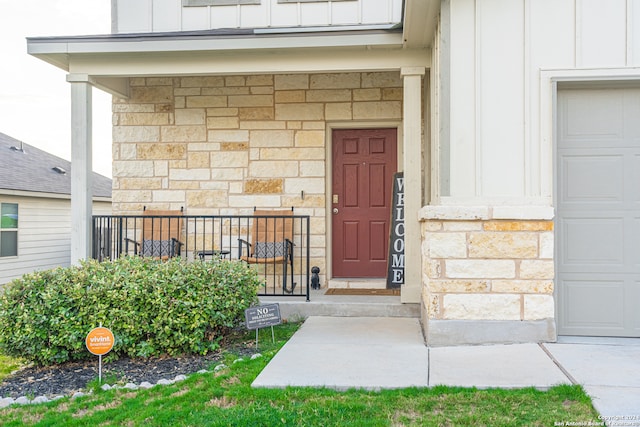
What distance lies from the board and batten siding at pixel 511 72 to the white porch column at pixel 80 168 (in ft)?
12.4

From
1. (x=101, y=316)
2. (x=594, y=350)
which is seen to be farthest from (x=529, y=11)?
(x=101, y=316)

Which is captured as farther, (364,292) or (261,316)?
(364,292)

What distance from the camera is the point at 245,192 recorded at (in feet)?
21.4

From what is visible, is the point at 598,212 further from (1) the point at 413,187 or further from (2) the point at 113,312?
(2) the point at 113,312

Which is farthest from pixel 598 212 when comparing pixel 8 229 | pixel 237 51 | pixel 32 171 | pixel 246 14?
pixel 32 171

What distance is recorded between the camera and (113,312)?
4.05m

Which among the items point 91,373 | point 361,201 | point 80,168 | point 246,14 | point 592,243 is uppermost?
point 246,14

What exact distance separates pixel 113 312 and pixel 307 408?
2040 millimetres

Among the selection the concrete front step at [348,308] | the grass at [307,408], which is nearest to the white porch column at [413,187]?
the concrete front step at [348,308]

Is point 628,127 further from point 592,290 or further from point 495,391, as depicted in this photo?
point 495,391

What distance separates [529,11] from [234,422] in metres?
3.60

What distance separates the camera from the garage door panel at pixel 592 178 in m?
4.04

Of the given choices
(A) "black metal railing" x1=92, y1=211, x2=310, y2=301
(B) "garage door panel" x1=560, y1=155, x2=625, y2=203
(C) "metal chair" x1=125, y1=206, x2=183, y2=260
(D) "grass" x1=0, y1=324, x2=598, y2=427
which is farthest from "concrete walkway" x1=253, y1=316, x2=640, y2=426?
(C) "metal chair" x1=125, y1=206, x2=183, y2=260

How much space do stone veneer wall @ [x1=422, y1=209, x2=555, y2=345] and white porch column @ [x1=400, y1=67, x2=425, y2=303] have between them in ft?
3.61
